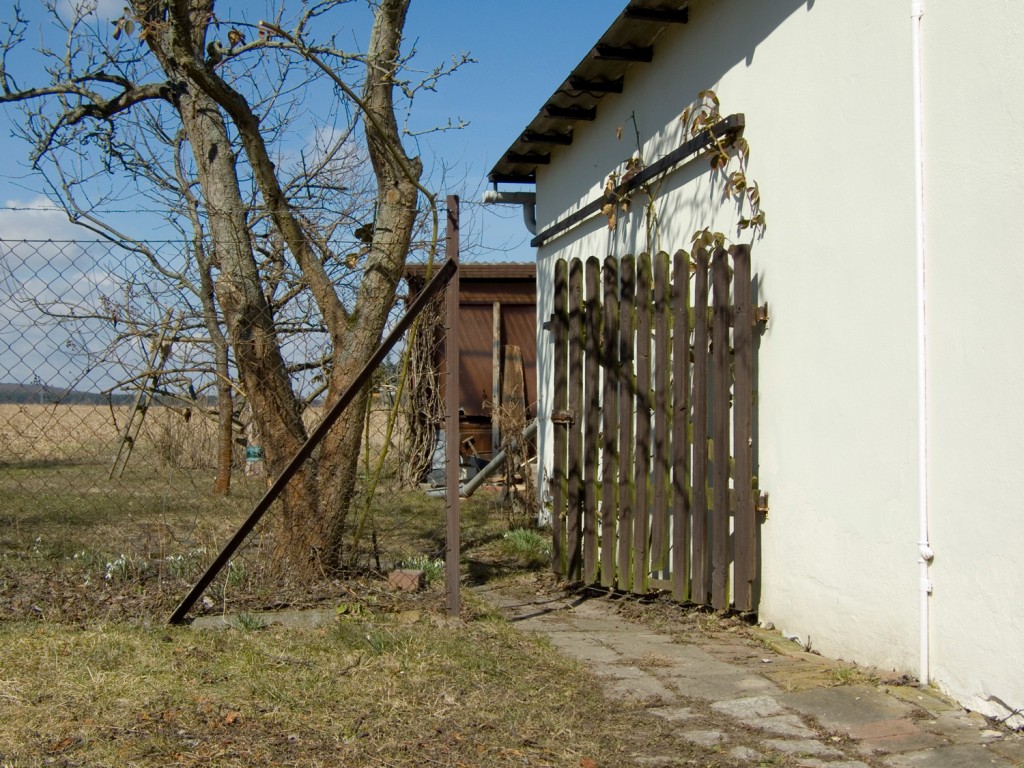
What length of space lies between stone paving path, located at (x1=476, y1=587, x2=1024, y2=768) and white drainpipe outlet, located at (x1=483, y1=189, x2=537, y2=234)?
219 inches

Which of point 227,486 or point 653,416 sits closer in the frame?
point 653,416

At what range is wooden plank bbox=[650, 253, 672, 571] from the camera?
5.55 m

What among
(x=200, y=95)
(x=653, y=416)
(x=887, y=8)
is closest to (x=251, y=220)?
(x=200, y=95)

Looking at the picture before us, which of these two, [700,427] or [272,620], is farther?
[700,427]

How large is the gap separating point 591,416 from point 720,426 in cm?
125

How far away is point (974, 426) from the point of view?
11.6ft

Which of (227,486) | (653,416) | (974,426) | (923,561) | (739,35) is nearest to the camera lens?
(974,426)

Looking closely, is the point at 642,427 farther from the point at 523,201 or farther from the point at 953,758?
the point at 523,201

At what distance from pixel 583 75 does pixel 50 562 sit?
4.89 metres

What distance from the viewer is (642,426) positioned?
18.8 feet

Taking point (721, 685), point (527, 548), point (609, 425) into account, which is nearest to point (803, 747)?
point (721, 685)

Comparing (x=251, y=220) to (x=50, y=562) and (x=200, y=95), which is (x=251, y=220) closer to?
(x=200, y=95)

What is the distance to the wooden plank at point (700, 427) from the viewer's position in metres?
5.25

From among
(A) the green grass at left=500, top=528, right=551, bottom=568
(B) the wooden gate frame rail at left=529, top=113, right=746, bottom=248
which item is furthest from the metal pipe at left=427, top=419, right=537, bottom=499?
(B) the wooden gate frame rail at left=529, top=113, right=746, bottom=248
